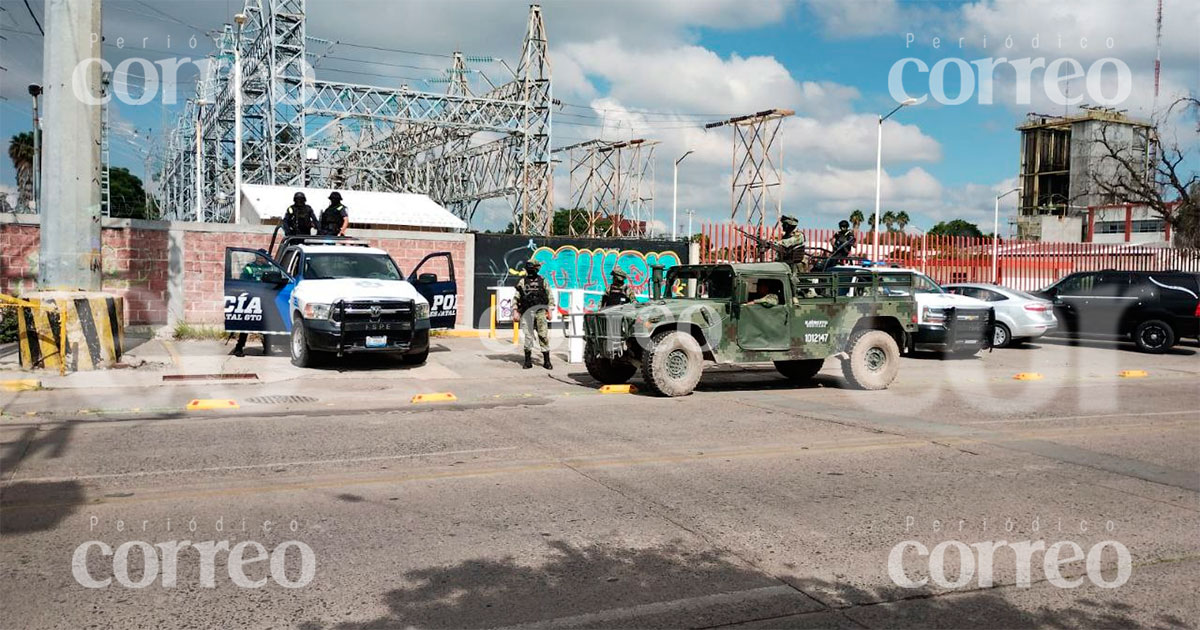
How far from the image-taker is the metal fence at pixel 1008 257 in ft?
87.9

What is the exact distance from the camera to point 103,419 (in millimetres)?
9500

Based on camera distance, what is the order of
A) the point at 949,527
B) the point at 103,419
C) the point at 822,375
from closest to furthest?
1. the point at 949,527
2. the point at 103,419
3. the point at 822,375

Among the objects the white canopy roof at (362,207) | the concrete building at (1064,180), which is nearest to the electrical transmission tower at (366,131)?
the white canopy roof at (362,207)

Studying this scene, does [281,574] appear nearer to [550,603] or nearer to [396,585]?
[396,585]

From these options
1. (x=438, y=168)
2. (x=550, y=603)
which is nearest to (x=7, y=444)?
(x=550, y=603)

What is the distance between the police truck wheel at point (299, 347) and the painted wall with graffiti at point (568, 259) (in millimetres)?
7100

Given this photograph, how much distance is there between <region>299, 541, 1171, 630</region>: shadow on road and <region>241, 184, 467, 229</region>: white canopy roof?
2527 cm

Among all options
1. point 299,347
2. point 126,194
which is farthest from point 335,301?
point 126,194

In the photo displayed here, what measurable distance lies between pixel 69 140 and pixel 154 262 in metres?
5.23

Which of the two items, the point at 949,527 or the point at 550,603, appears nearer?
the point at 550,603

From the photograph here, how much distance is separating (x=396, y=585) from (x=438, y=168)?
43540 millimetres

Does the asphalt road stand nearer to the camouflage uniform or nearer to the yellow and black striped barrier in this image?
the yellow and black striped barrier

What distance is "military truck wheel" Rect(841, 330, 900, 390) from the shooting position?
12.9m

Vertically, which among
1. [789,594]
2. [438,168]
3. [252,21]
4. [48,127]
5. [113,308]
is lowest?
[789,594]
